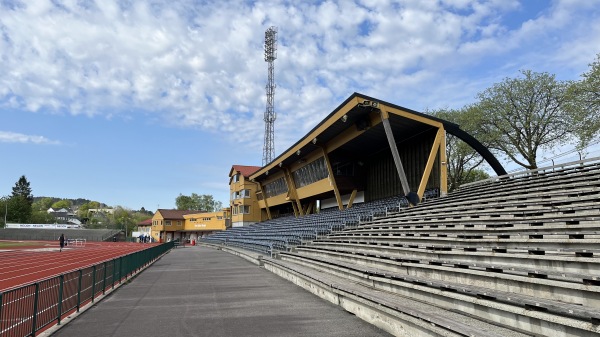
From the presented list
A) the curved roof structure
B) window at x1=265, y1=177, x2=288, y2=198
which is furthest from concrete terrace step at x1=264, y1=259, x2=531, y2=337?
window at x1=265, y1=177, x2=288, y2=198

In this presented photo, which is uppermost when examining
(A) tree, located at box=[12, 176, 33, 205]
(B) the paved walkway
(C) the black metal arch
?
(A) tree, located at box=[12, 176, 33, 205]

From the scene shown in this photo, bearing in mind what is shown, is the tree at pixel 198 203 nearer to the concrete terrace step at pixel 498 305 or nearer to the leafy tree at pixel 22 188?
the leafy tree at pixel 22 188

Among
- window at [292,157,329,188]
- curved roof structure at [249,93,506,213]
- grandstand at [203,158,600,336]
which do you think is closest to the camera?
grandstand at [203,158,600,336]

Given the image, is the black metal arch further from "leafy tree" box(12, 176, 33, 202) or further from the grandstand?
"leafy tree" box(12, 176, 33, 202)

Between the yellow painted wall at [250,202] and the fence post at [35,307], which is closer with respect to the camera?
the fence post at [35,307]

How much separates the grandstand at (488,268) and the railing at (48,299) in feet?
18.5

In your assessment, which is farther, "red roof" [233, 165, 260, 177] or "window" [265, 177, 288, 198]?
"red roof" [233, 165, 260, 177]

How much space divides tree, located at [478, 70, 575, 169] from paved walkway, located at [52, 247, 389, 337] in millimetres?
28567

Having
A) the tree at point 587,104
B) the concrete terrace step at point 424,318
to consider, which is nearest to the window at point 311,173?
the tree at point 587,104

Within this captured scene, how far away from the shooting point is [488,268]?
7.26 meters

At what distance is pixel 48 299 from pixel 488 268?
7.74 meters

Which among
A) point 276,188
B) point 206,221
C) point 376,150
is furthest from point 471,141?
point 206,221

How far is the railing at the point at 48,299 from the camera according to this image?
5.89 metres

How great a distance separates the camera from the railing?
19.3 ft
